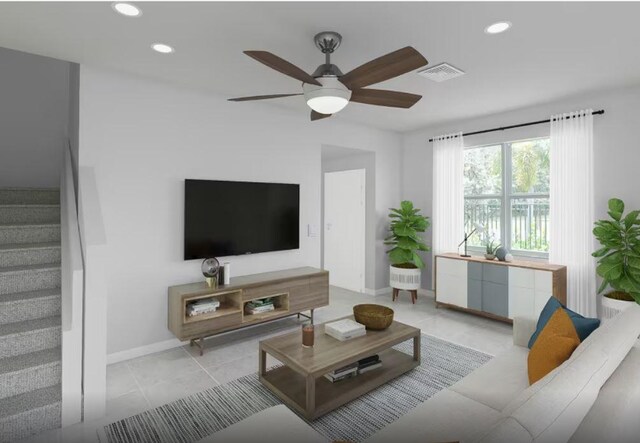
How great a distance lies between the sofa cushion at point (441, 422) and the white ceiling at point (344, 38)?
2248mm

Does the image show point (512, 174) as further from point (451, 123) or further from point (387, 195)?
point (387, 195)

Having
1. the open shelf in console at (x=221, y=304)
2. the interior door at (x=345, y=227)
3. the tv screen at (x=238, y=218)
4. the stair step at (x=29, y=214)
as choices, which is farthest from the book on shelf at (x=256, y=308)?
the interior door at (x=345, y=227)

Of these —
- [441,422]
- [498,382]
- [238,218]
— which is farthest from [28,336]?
[498,382]

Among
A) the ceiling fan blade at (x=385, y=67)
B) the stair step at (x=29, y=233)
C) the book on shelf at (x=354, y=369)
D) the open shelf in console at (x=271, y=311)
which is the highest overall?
the ceiling fan blade at (x=385, y=67)

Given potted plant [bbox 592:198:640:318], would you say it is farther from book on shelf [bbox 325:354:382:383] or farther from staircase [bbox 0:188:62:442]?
staircase [bbox 0:188:62:442]

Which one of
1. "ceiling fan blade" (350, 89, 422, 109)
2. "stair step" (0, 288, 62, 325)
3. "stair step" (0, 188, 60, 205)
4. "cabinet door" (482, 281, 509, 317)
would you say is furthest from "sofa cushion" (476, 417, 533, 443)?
"stair step" (0, 188, 60, 205)

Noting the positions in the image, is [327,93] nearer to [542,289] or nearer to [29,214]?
[29,214]

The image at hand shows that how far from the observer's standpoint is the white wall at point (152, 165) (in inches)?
122

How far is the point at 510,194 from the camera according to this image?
4625 millimetres

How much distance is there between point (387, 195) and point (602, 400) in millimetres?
4502

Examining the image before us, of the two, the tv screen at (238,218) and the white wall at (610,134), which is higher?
the white wall at (610,134)

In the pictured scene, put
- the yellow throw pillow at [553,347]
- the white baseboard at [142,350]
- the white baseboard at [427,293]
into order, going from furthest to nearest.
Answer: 1. the white baseboard at [427,293]
2. the white baseboard at [142,350]
3. the yellow throw pillow at [553,347]

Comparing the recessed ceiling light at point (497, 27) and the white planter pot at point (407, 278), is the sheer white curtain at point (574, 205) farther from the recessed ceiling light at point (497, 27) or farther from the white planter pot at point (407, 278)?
the recessed ceiling light at point (497, 27)

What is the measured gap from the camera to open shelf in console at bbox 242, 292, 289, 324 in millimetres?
3584
